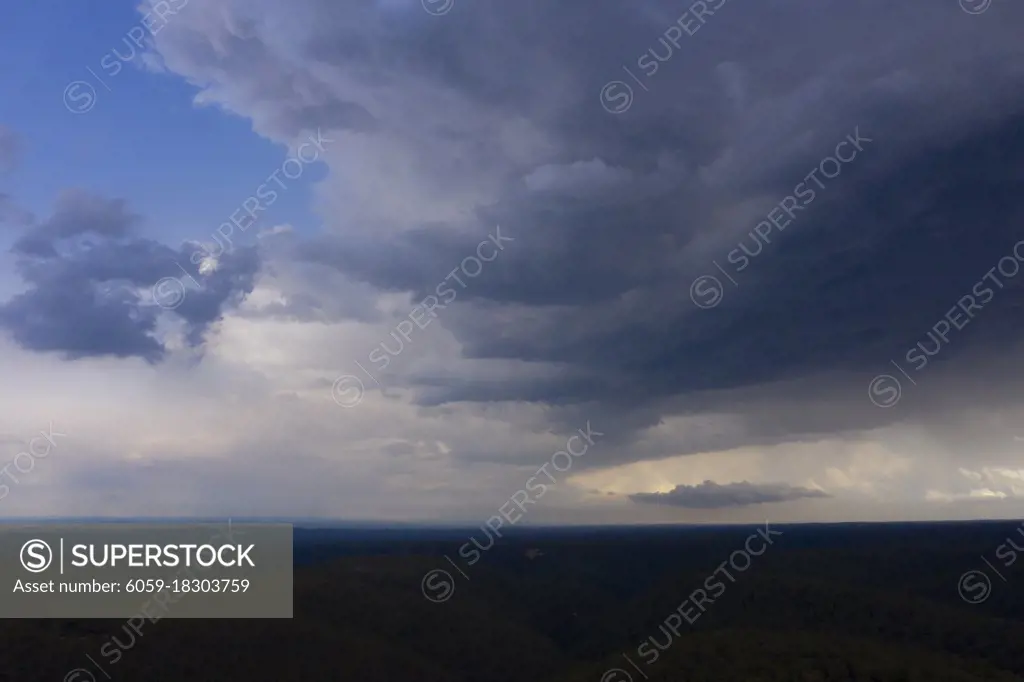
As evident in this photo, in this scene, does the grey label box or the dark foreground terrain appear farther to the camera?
the grey label box

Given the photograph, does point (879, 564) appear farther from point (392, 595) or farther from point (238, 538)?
point (238, 538)

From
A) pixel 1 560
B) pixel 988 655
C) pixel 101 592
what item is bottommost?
pixel 988 655

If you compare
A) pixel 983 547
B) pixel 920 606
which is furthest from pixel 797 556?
pixel 983 547

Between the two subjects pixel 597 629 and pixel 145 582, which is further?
pixel 597 629

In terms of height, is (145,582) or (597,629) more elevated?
(145,582)
